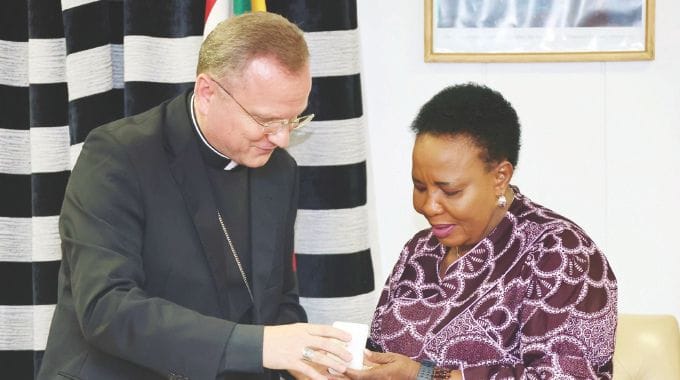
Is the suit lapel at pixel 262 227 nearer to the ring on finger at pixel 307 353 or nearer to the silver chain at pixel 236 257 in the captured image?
the silver chain at pixel 236 257

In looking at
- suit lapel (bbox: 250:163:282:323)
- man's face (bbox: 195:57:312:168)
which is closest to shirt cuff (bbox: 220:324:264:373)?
suit lapel (bbox: 250:163:282:323)

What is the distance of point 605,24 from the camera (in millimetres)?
3041

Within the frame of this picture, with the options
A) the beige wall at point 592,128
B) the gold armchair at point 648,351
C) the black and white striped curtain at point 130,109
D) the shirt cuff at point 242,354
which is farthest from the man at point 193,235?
the beige wall at point 592,128

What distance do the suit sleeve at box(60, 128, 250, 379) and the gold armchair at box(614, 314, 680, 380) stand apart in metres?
1.14

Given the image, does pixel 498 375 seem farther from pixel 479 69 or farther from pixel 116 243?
pixel 479 69

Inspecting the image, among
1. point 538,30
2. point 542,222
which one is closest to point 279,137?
point 542,222

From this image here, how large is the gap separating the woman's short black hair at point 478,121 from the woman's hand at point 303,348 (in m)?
0.51

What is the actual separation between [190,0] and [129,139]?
Answer: 96cm

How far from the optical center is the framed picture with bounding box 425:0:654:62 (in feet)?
9.94

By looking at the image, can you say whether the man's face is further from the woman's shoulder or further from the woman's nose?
the woman's shoulder

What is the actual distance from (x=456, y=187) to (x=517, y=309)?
0.29 metres

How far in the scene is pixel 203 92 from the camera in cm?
200

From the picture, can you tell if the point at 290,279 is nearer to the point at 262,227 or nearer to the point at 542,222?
the point at 262,227

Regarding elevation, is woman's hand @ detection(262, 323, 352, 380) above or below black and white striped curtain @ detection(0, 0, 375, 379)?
below
